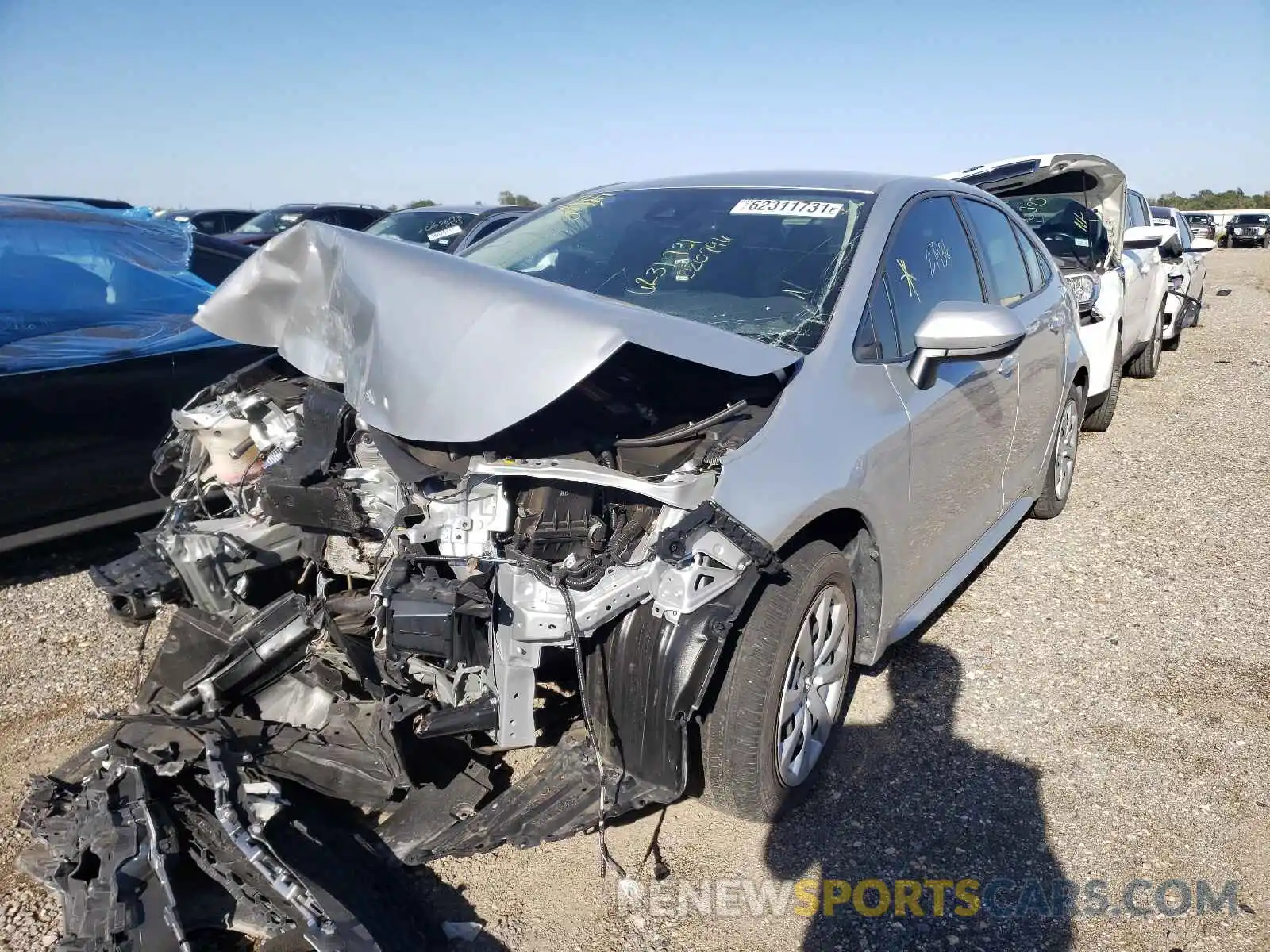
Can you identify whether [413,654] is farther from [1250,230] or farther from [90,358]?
[1250,230]

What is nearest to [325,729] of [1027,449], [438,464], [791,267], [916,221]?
[438,464]

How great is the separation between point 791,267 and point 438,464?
53.4 inches

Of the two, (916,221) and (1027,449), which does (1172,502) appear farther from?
(916,221)

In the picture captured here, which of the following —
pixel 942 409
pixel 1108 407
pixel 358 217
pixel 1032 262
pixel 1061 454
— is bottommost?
pixel 1108 407

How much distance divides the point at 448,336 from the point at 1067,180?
6.74 metres

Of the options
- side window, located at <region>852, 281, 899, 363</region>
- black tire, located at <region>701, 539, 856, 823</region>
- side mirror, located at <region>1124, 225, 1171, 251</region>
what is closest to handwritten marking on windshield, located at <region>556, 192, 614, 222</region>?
side window, located at <region>852, 281, 899, 363</region>

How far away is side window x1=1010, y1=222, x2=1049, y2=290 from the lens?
438 cm

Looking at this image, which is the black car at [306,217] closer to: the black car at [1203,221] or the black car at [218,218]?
the black car at [218,218]

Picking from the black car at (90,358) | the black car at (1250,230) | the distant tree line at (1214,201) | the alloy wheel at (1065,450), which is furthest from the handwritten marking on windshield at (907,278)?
the distant tree line at (1214,201)

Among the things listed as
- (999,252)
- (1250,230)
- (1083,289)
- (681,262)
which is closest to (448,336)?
(681,262)

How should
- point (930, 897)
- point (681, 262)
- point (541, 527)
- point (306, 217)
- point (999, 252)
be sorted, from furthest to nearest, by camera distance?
point (306, 217)
point (999, 252)
point (681, 262)
point (930, 897)
point (541, 527)

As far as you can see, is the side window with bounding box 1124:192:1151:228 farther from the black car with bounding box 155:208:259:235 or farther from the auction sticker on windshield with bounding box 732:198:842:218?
the black car with bounding box 155:208:259:235

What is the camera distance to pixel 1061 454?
5.01 metres

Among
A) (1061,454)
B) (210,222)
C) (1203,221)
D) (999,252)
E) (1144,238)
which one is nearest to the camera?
(999,252)
